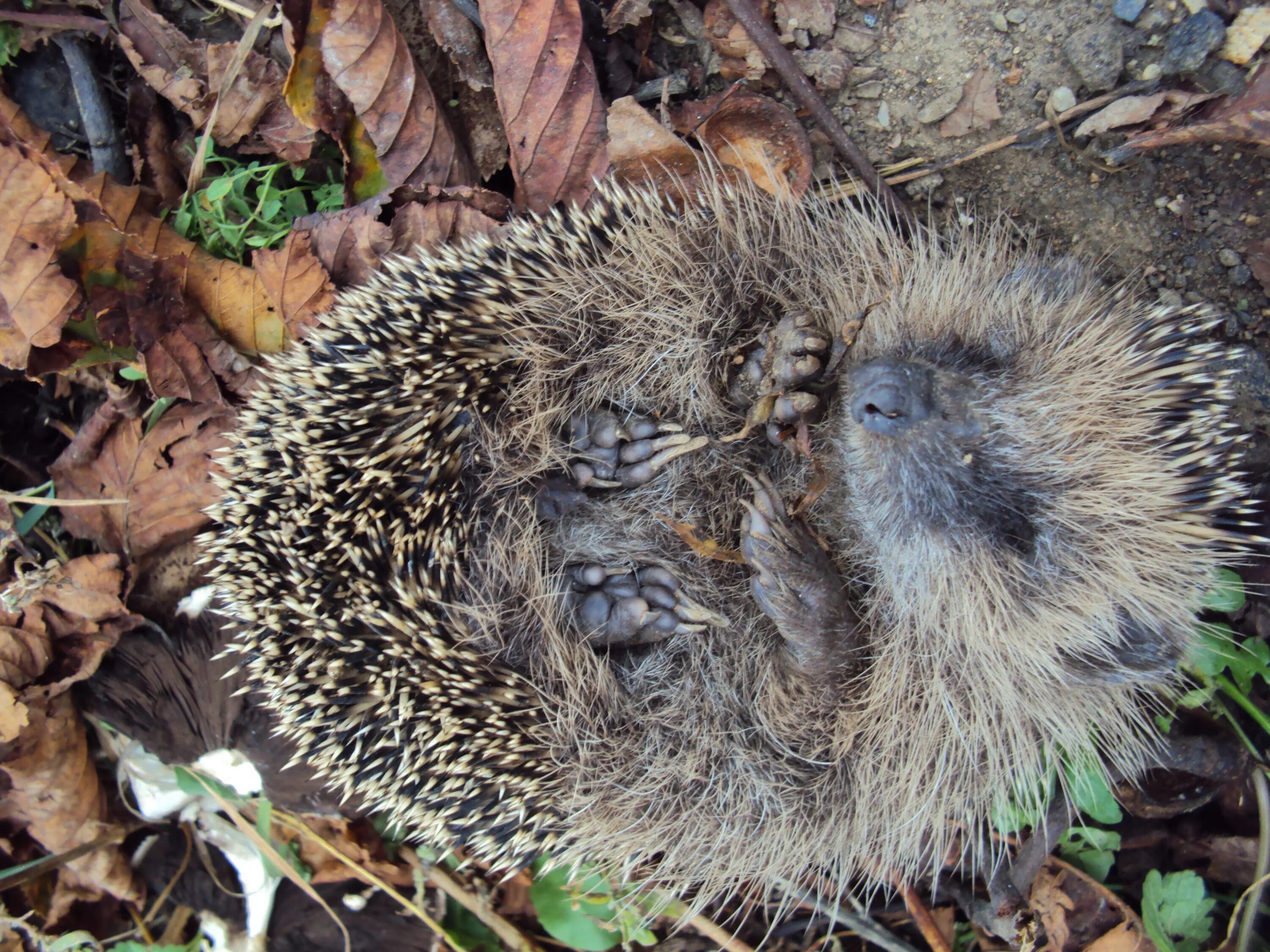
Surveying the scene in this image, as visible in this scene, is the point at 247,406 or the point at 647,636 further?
→ the point at 647,636

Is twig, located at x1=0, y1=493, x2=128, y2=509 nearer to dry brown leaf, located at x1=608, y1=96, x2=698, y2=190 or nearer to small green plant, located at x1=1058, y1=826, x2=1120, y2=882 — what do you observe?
dry brown leaf, located at x1=608, y1=96, x2=698, y2=190

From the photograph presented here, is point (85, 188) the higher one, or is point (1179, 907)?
point (85, 188)

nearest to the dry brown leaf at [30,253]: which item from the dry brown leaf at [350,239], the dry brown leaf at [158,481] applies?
the dry brown leaf at [158,481]

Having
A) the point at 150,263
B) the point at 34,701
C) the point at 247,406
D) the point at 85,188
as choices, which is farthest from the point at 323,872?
the point at 85,188

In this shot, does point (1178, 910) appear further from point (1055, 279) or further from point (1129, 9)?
point (1129, 9)

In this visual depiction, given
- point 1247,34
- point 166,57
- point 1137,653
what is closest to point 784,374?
point 1137,653

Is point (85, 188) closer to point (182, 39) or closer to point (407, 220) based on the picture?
point (182, 39)

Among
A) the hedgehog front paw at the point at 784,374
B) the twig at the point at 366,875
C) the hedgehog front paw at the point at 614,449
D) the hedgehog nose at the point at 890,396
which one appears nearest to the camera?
the hedgehog nose at the point at 890,396

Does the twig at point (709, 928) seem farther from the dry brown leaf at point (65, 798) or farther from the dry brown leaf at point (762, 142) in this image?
the dry brown leaf at point (762, 142)
